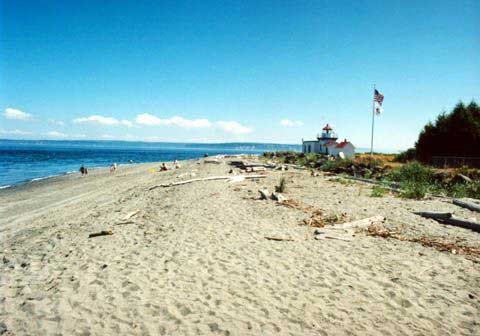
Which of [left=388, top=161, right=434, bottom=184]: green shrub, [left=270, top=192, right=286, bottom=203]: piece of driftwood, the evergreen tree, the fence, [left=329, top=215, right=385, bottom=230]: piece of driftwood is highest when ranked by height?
the evergreen tree

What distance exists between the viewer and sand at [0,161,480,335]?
462 centimetres

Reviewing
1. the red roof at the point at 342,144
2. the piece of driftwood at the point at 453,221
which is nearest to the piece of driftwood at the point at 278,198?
the piece of driftwood at the point at 453,221

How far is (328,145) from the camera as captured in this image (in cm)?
5572

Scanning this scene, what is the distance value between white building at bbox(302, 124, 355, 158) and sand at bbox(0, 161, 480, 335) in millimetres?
41423

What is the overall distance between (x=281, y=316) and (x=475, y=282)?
4.04m

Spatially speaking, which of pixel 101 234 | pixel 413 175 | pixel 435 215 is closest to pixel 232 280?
pixel 101 234

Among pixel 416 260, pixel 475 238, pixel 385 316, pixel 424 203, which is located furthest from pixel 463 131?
pixel 385 316

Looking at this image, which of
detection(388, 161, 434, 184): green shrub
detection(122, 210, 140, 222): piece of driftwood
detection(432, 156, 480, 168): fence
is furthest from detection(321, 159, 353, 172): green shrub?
detection(122, 210, 140, 222): piece of driftwood

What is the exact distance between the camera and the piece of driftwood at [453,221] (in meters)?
9.04

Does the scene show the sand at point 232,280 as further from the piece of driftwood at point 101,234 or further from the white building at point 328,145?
the white building at point 328,145

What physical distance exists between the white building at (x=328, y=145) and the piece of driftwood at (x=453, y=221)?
39.5 metres

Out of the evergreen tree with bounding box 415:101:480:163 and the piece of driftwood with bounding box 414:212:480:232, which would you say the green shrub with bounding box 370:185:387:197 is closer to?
the piece of driftwood with bounding box 414:212:480:232

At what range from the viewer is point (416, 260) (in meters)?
6.88

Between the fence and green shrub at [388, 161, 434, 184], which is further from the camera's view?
the fence
